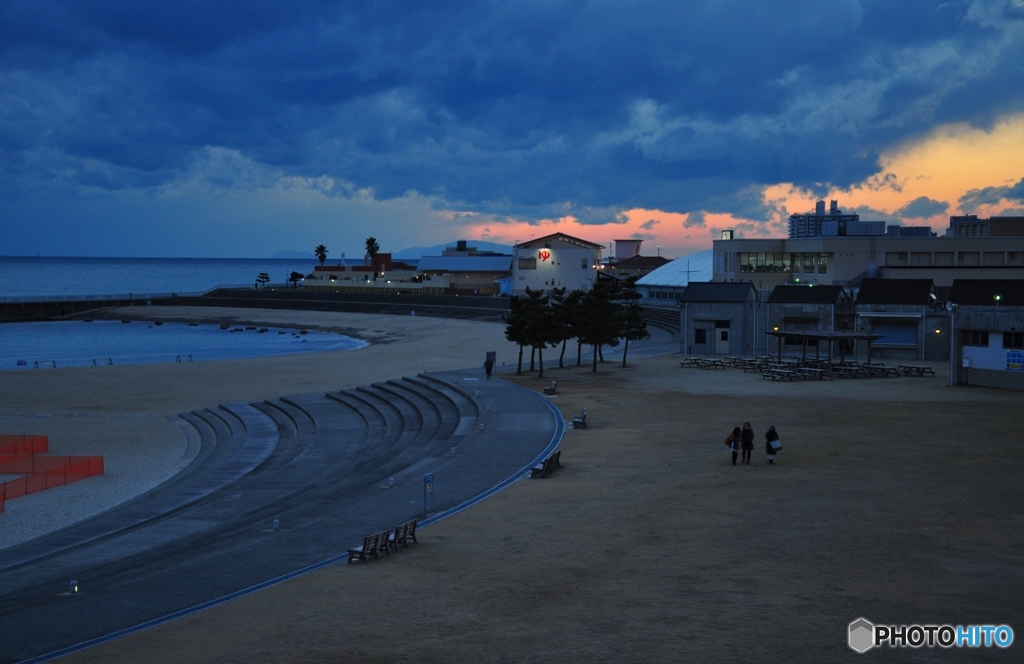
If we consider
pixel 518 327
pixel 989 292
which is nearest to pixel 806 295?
pixel 989 292

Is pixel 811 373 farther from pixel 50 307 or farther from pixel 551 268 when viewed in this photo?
pixel 50 307

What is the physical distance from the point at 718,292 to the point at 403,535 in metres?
43.8

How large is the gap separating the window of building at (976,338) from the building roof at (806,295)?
14810 millimetres

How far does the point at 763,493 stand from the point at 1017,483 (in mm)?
5964

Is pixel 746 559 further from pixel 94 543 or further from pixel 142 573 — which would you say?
pixel 94 543

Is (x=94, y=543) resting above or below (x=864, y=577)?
below

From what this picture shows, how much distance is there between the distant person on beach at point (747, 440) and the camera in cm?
2242

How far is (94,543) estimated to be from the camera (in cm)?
1920

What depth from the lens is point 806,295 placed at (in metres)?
55.4

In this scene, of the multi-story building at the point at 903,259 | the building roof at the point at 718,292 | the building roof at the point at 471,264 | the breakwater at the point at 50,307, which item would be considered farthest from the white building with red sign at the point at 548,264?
the building roof at the point at 718,292

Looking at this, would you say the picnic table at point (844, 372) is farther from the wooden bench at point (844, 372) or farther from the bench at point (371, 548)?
the bench at point (371, 548)

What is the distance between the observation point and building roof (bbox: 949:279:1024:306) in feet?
133

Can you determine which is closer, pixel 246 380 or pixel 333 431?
pixel 333 431

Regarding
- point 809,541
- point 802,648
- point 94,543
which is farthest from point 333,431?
point 802,648
